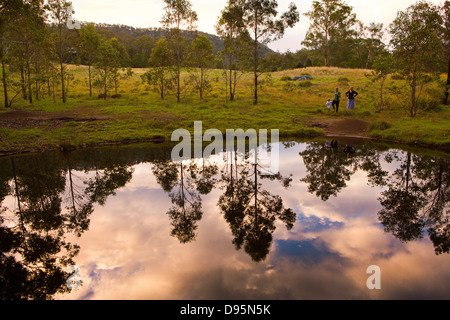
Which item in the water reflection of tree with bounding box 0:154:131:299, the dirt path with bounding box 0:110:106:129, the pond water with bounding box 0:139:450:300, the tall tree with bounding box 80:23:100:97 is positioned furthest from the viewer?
the tall tree with bounding box 80:23:100:97

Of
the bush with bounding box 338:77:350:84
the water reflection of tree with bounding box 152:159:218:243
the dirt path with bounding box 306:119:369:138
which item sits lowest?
the water reflection of tree with bounding box 152:159:218:243

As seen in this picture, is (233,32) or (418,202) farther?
(233,32)

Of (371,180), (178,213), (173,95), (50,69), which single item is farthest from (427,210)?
(50,69)

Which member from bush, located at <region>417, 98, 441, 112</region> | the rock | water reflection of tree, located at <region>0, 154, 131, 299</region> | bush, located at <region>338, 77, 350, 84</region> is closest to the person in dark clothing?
water reflection of tree, located at <region>0, 154, 131, 299</region>

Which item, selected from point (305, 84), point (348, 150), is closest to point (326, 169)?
point (348, 150)

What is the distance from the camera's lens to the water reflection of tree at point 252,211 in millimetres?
8719

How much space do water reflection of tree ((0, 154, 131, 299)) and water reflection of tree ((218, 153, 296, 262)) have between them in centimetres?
453

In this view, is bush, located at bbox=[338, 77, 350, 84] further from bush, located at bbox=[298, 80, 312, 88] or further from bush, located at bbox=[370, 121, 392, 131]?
bush, located at bbox=[370, 121, 392, 131]

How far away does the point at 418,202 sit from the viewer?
37.9 feet

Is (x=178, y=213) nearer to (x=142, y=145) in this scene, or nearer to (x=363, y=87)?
(x=142, y=145)

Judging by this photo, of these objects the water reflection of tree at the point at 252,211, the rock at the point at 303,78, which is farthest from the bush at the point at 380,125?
the rock at the point at 303,78

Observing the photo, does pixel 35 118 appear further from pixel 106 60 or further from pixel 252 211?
pixel 252 211

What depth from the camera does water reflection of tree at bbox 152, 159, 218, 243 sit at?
9853mm

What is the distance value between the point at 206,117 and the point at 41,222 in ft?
68.5
